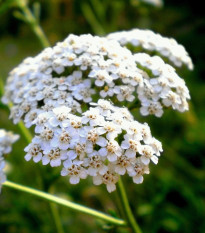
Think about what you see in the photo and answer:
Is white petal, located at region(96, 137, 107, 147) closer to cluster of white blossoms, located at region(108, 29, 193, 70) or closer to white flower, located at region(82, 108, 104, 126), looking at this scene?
white flower, located at region(82, 108, 104, 126)

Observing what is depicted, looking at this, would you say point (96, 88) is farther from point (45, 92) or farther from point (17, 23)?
point (17, 23)

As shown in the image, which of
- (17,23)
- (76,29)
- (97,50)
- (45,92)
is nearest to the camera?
(45,92)

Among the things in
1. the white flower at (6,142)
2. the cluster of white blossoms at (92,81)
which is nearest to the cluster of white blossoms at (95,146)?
the cluster of white blossoms at (92,81)

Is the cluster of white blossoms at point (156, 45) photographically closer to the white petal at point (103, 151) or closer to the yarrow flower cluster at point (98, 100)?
the yarrow flower cluster at point (98, 100)

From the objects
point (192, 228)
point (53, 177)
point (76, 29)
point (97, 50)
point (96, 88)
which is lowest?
point (192, 228)

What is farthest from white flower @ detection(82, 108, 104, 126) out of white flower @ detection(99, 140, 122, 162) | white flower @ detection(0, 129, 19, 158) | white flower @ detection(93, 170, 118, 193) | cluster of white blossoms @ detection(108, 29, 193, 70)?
cluster of white blossoms @ detection(108, 29, 193, 70)

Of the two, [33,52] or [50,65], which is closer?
[50,65]

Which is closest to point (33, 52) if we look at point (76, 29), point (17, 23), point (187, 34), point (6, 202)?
point (76, 29)
